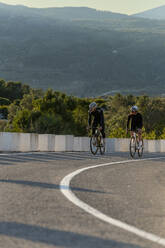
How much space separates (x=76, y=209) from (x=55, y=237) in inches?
69.1

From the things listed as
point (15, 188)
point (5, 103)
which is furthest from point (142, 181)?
point (5, 103)

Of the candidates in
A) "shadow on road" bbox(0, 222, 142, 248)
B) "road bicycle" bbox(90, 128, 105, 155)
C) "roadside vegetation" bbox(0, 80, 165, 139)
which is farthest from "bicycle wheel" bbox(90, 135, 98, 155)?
"roadside vegetation" bbox(0, 80, 165, 139)

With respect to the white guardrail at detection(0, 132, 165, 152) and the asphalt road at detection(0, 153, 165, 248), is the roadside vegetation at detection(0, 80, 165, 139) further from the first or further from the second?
the asphalt road at detection(0, 153, 165, 248)

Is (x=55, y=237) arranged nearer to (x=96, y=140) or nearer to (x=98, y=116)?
(x=98, y=116)

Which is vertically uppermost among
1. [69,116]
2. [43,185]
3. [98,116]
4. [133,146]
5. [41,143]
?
[69,116]

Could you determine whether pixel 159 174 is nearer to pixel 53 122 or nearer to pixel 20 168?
pixel 20 168

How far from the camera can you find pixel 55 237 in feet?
17.6

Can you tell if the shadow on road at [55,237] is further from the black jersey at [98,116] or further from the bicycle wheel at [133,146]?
the bicycle wheel at [133,146]

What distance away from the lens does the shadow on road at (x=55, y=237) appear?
509cm

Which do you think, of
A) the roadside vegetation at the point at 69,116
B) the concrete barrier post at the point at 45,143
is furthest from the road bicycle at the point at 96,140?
the roadside vegetation at the point at 69,116

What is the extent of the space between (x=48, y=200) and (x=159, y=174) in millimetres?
6473

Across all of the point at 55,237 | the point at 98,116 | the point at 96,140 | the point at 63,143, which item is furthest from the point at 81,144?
the point at 55,237

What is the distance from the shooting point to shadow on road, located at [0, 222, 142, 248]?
509cm

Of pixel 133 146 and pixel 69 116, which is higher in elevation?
pixel 69 116
